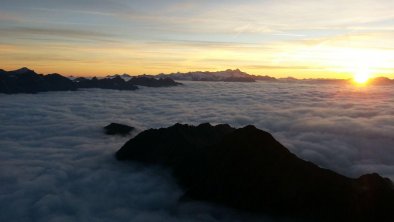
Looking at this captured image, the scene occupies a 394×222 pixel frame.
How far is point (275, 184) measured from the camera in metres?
62.4

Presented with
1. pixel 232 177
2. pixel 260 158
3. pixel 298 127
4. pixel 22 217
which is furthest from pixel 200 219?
pixel 298 127

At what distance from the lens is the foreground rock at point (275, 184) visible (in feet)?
189

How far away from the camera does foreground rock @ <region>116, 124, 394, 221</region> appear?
57.8 meters

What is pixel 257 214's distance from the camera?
63062 mm

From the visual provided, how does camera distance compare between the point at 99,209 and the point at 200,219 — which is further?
the point at 99,209

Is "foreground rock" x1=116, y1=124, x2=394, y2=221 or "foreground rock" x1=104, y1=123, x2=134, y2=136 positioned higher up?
"foreground rock" x1=116, y1=124, x2=394, y2=221

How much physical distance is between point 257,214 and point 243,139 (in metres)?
12.8

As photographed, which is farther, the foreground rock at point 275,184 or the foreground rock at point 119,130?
the foreground rock at point 119,130

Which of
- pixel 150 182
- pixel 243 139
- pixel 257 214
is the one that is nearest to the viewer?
pixel 257 214

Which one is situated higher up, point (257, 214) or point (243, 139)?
point (243, 139)

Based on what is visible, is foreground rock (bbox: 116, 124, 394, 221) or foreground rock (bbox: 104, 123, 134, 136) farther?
foreground rock (bbox: 104, 123, 134, 136)

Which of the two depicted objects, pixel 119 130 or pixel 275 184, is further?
pixel 119 130

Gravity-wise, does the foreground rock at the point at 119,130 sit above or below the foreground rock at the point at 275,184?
below

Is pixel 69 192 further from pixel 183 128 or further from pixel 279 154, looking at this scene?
pixel 279 154
